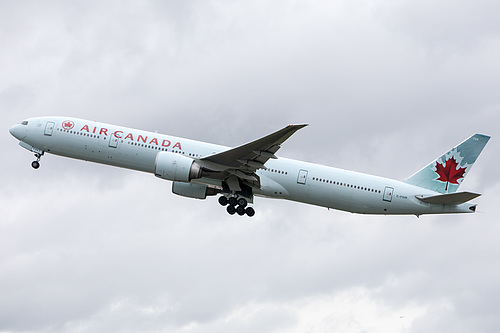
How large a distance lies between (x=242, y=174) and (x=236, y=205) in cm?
339

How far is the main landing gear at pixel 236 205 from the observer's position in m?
54.0

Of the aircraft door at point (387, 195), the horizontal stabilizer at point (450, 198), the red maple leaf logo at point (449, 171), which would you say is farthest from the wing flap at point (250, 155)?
the red maple leaf logo at point (449, 171)

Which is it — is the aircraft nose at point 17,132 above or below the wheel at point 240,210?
above

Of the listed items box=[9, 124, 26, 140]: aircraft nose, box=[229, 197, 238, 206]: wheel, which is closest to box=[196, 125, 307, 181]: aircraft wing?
box=[229, 197, 238, 206]: wheel

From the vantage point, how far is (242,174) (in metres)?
52.2

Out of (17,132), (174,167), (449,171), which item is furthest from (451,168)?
(17,132)

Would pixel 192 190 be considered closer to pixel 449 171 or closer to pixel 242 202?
pixel 242 202

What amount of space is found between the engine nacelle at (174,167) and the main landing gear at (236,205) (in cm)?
454

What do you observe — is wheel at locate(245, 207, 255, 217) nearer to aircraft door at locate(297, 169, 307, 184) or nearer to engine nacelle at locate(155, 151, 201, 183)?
aircraft door at locate(297, 169, 307, 184)

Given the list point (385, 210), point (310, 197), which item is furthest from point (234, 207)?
point (385, 210)

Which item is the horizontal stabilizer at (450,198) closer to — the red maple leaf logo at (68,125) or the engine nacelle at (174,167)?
the engine nacelle at (174,167)

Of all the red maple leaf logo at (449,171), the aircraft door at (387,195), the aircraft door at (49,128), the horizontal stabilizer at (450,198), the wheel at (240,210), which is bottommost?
the wheel at (240,210)

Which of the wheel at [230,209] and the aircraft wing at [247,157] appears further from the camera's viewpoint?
the wheel at [230,209]

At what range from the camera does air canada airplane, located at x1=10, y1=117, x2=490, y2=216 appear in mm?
52250
